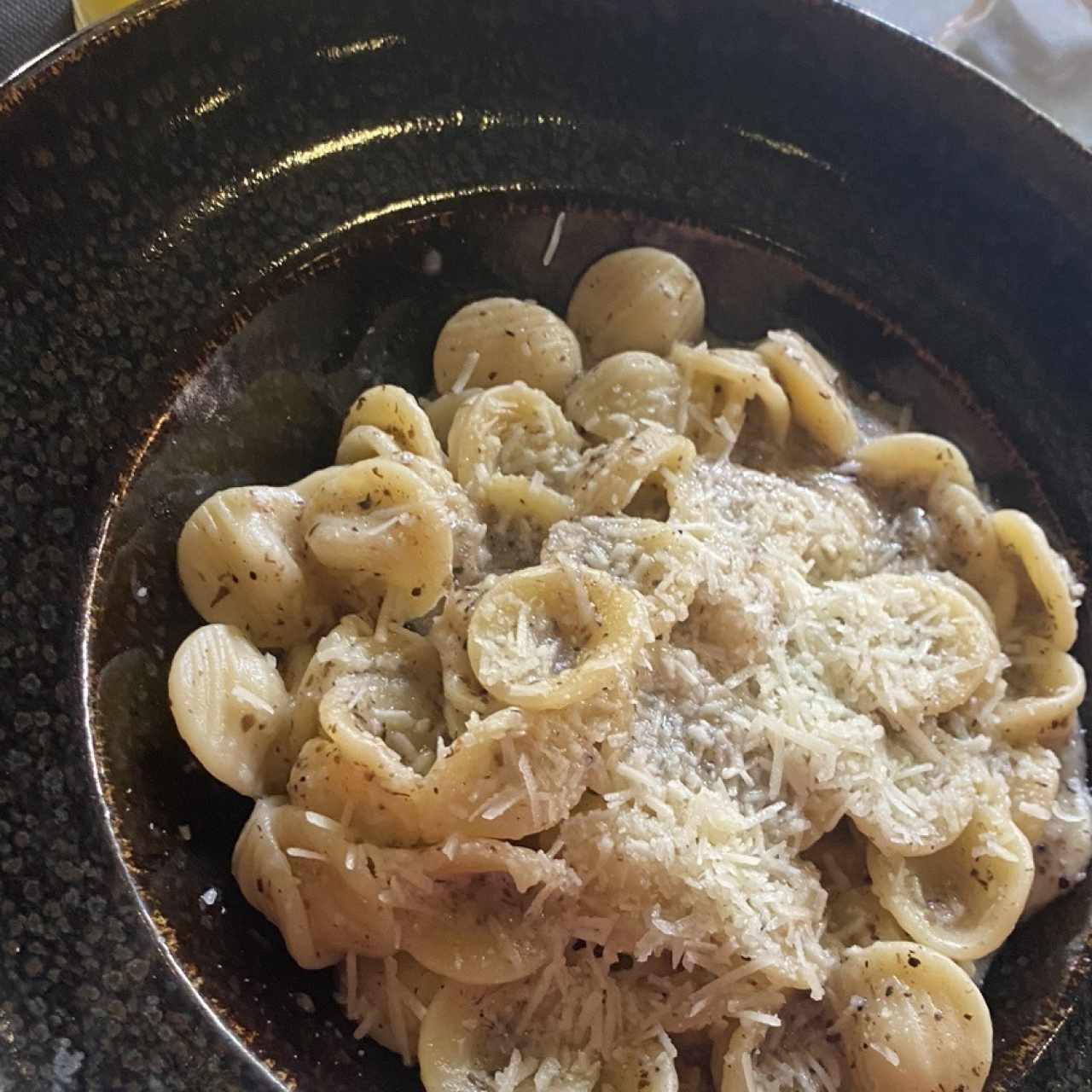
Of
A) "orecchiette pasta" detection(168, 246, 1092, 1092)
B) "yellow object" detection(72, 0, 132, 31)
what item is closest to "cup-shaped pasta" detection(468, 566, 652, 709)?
"orecchiette pasta" detection(168, 246, 1092, 1092)

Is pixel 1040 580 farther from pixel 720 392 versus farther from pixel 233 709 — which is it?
pixel 233 709

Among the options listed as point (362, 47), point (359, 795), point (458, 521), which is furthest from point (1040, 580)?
point (362, 47)

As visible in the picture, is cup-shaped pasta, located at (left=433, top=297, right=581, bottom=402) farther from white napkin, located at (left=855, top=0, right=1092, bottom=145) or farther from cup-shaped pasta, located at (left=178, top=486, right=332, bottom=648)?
white napkin, located at (left=855, top=0, right=1092, bottom=145)

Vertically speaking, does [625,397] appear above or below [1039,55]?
below

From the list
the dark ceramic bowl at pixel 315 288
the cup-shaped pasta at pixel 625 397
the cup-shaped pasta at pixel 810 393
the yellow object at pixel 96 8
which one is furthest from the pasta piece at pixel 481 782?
the yellow object at pixel 96 8

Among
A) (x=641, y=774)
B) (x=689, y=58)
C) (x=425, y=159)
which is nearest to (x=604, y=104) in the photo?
(x=689, y=58)
